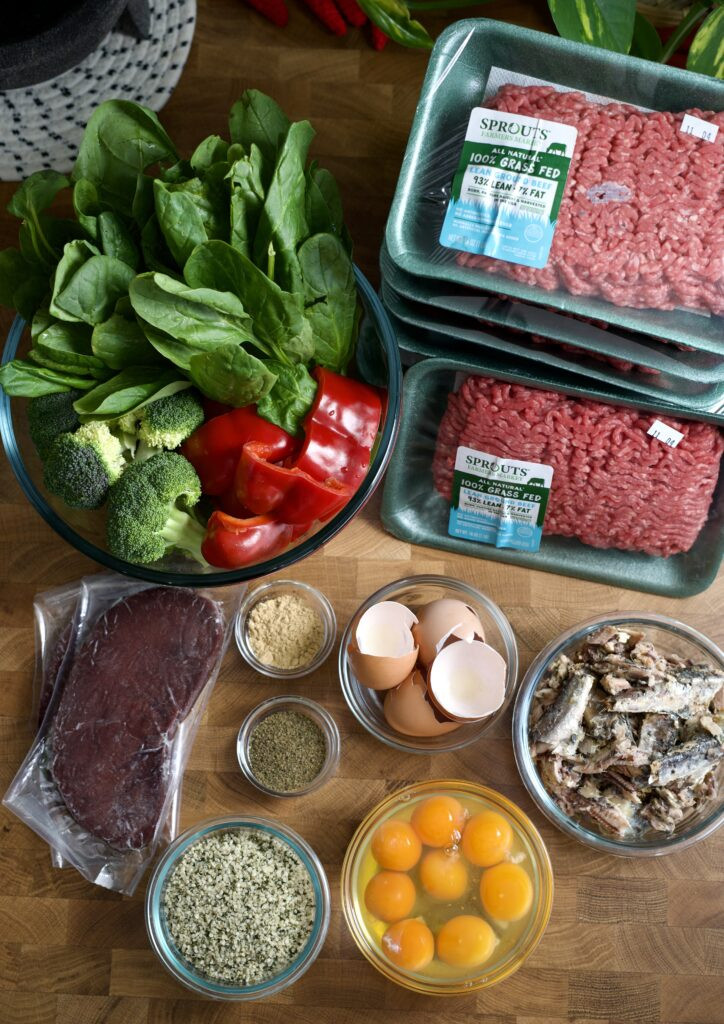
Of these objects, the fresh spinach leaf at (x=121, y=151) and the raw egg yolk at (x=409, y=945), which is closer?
the fresh spinach leaf at (x=121, y=151)

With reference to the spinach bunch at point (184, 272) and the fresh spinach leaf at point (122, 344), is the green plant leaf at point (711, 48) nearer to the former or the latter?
the spinach bunch at point (184, 272)

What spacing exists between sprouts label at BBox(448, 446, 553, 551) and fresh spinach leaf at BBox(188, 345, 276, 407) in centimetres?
37

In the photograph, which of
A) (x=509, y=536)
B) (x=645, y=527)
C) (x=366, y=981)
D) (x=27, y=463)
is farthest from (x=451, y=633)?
(x=27, y=463)

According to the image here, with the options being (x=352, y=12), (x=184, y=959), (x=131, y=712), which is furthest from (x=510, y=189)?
(x=184, y=959)

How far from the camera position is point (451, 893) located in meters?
1.49

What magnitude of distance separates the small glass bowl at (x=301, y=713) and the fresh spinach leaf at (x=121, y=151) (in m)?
0.75

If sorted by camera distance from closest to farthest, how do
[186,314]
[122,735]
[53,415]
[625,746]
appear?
[186,314] → [53,415] → [625,746] → [122,735]

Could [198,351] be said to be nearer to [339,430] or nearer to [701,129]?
[339,430]

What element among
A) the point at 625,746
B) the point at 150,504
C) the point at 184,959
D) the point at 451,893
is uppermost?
the point at 150,504

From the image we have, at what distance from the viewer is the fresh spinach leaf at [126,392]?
50.6 inches

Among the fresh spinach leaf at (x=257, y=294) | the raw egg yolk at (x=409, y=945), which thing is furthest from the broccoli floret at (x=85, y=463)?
the raw egg yolk at (x=409, y=945)

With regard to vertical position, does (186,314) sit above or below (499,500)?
above

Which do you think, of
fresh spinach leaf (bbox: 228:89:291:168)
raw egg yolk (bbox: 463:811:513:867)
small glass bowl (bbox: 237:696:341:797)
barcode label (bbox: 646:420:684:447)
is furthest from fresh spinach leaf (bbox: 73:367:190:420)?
raw egg yolk (bbox: 463:811:513:867)

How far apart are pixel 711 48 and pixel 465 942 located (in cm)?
133
